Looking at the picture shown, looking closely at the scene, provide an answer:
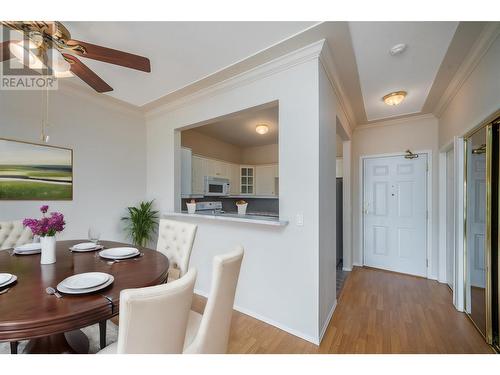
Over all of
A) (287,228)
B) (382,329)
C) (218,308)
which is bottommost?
(382,329)

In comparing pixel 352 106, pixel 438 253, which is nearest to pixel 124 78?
pixel 352 106

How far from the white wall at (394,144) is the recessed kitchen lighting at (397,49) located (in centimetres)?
202

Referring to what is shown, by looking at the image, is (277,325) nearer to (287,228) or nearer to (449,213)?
(287,228)

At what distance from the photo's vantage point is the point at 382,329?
204 cm

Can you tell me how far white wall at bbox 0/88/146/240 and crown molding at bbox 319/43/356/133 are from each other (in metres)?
2.85

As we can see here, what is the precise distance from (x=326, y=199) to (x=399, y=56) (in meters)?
1.47

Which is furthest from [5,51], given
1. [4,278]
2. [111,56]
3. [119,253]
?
[119,253]

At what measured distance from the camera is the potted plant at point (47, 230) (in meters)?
1.36

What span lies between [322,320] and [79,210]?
306cm

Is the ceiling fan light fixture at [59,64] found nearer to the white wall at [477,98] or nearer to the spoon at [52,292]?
the spoon at [52,292]

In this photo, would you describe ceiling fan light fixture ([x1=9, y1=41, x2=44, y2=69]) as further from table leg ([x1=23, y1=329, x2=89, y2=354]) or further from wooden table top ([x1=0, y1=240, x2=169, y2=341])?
table leg ([x1=23, y1=329, x2=89, y2=354])

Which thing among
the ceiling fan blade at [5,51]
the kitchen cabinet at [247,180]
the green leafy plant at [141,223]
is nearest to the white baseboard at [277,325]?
the green leafy plant at [141,223]

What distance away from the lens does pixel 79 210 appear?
8.95 ft
